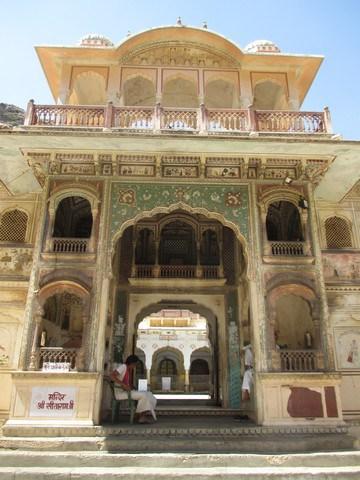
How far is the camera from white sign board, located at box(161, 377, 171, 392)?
24.9 m

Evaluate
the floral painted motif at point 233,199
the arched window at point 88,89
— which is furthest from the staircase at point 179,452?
the arched window at point 88,89

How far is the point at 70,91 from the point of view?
34.5 ft

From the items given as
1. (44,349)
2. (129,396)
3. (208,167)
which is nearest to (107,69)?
(208,167)

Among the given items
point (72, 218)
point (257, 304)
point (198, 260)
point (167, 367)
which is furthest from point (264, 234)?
point (167, 367)

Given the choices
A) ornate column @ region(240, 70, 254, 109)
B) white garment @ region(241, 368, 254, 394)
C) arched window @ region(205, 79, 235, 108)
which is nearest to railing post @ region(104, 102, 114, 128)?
arched window @ region(205, 79, 235, 108)

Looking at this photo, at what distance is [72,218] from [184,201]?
370 centimetres

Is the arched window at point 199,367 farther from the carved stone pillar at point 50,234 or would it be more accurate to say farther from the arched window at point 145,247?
the carved stone pillar at point 50,234

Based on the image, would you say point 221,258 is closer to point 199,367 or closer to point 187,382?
point 187,382

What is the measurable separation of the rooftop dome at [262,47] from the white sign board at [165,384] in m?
19.8

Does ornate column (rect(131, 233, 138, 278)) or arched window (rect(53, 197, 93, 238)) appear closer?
arched window (rect(53, 197, 93, 238))

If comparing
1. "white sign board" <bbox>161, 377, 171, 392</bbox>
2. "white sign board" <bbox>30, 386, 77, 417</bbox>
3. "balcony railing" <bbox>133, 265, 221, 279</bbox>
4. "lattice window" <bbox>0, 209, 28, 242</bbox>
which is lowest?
"white sign board" <bbox>30, 386, 77, 417</bbox>

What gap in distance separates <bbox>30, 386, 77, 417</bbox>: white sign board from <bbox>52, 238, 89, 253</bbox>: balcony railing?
2.78m

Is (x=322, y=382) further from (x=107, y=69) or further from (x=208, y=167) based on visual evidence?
(x=107, y=69)

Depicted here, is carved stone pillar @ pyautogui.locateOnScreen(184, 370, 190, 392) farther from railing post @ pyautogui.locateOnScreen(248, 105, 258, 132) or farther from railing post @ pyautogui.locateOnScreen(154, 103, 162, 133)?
railing post @ pyautogui.locateOnScreen(154, 103, 162, 133)
